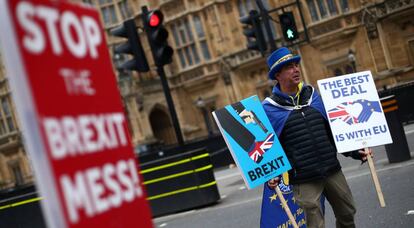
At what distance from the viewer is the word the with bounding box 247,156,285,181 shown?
15.7 feet

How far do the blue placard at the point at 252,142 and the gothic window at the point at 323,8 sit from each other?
21.0m

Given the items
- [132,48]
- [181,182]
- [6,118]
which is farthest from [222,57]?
[132,48]

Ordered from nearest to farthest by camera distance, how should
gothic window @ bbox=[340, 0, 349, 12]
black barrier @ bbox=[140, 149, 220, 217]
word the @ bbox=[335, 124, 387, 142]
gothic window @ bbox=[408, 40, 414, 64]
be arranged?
word the @ bbox=[335, 124, 387, 142] → black barrier @ bbox=[140, 149, 220, 217] → gothic window @ bbox=[408, 40, 414, 64] → gothic window @ bbox=[340, 0, 349, 12]

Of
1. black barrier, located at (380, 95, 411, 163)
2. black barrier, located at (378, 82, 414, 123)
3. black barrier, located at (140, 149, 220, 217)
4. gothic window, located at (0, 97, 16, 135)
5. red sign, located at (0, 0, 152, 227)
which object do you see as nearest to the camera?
red sign, located at (0, 0, 152, 227)

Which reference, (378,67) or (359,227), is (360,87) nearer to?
(359,227)

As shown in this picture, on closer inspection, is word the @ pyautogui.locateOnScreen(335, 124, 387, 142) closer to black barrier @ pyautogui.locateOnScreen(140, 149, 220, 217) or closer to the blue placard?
the blue placard

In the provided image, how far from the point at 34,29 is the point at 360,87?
13.8 ft

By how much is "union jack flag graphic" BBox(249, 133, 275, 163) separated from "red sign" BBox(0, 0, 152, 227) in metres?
2.62

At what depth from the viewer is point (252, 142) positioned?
498 cm

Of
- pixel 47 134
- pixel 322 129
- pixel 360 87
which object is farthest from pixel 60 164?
pixel 360 87

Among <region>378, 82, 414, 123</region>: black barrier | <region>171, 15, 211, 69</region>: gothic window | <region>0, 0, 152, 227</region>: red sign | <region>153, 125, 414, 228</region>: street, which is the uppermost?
<region>171, 15, 211, 69</region>: gothic window

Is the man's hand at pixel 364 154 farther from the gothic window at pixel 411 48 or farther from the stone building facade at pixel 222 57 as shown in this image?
the gothic window at pixel 411 48

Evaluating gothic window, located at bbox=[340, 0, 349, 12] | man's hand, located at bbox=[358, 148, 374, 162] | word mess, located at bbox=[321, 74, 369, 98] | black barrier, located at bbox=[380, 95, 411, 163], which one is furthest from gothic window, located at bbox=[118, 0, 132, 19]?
man's hand, located at bbox=[358, 148, 374, 162]

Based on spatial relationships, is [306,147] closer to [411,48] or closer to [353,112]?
[353,112]
